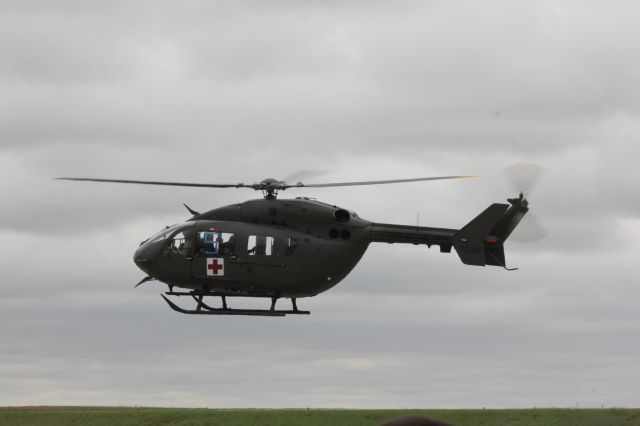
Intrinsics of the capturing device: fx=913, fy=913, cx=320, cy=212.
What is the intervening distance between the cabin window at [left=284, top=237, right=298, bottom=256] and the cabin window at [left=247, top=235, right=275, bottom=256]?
1.71 ft

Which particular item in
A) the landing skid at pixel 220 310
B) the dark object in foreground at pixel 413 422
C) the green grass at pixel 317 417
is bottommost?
the green grass at pixel 317 417

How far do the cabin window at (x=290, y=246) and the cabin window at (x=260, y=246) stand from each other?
521mm

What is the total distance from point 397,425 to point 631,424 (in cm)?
3533

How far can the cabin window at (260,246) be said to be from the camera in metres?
33.8

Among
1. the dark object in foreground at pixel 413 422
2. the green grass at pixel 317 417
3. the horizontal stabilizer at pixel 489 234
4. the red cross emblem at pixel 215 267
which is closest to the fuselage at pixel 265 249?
the red cross emblem at pixel 215 267

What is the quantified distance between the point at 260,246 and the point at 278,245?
2.21 ft

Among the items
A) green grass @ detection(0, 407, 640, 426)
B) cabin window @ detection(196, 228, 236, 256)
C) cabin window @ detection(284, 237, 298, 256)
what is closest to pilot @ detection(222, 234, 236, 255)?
cabin window @ detection(196, 228, 236, 256)

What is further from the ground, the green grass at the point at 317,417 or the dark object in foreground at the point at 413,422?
the dark object in foreground at the point at 413,422

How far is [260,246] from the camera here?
3384 cm

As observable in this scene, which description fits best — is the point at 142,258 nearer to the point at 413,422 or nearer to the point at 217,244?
the point at 217,244

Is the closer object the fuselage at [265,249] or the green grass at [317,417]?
the fuselage at [265,249]

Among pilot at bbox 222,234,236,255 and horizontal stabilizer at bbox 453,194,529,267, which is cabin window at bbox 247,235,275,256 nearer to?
pilot at bbox 222,234,236,255

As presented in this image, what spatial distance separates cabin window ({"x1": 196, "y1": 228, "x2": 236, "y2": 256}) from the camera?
3375cm

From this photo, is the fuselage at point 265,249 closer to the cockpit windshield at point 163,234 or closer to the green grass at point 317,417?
the cockpit windshield at point 163,234
